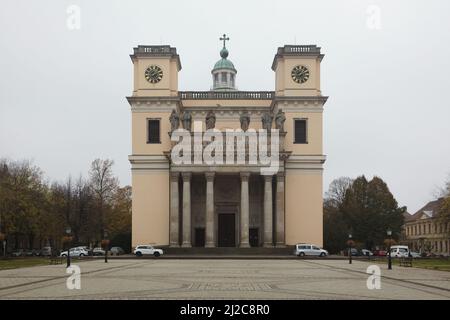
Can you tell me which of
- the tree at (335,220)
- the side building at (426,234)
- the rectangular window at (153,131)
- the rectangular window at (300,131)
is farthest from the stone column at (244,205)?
the side building at (426,234)

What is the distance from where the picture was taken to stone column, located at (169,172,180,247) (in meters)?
A: 60.5

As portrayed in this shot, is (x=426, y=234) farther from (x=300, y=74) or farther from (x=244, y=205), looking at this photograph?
(x=244, y=205)

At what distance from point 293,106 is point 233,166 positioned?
9.97 m

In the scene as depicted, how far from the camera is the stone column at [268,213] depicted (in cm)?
5966

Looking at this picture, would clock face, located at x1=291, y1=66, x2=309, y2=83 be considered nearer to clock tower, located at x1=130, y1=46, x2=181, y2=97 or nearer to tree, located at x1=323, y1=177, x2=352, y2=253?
clock tower, located at x1=130, y1=46, x2=181, y2=97

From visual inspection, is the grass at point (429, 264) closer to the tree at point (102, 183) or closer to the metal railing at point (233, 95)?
the metal railing at point (233, 95)

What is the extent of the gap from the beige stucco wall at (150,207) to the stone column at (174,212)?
196 cm

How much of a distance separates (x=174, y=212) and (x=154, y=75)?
15.5m

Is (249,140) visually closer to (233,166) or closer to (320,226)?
(233,166)

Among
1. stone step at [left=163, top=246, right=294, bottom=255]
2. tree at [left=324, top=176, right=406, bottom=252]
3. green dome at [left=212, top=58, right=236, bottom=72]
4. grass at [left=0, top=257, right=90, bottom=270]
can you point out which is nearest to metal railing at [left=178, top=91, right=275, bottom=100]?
green dome at [left=212, top=58, right=236, bottom=72]

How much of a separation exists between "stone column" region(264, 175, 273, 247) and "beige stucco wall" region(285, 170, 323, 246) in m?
3.19

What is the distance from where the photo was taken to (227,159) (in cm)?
6056

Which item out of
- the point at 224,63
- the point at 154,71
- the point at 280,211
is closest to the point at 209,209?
the point at 280,211
